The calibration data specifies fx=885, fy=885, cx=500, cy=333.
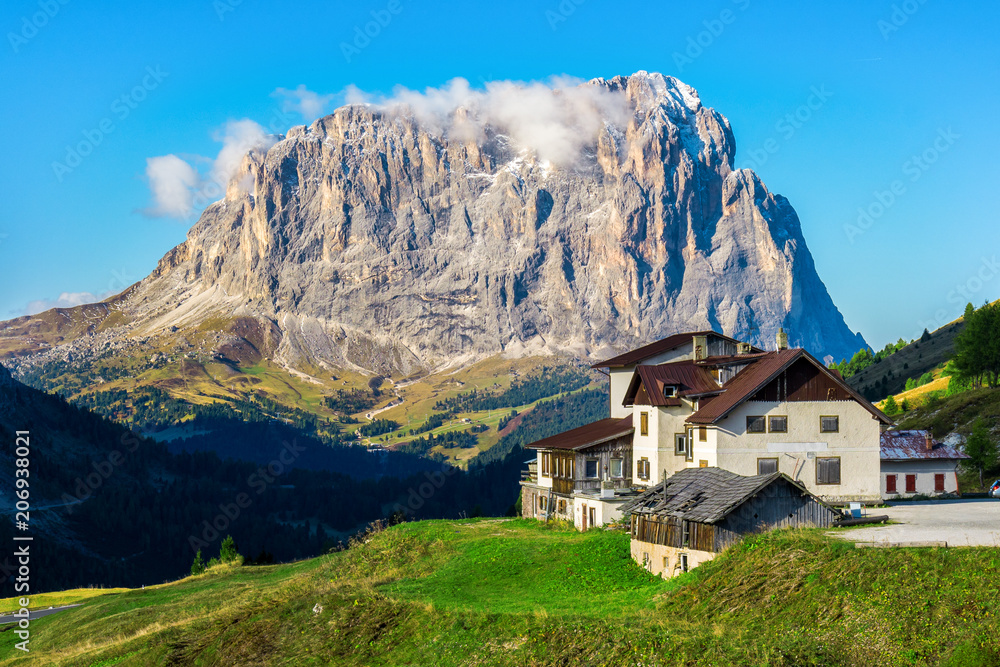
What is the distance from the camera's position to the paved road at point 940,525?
3319 cm

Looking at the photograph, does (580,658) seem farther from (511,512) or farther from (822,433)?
(511,512)

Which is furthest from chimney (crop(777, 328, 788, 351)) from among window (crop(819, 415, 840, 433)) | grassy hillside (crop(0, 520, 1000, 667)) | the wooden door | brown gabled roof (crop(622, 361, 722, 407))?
grassy hillside (crop(0, 520, 1000, 667))

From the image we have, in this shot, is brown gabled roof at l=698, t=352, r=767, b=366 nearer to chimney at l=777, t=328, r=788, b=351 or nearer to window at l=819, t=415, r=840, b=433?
chimney at l=777, t=328, r=788, b=351

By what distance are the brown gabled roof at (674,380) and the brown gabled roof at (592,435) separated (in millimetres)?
3362

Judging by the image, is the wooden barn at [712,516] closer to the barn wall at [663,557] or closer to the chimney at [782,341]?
the barn wall at [663,557]

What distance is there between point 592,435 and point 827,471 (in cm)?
1602

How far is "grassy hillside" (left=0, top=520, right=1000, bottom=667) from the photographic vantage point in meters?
24.2

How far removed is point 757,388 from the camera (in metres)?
50.8

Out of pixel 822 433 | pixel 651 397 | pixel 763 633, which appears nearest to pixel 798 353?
pixel 822 433

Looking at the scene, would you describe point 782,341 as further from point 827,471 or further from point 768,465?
point 768,465

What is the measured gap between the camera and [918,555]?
28.1 m

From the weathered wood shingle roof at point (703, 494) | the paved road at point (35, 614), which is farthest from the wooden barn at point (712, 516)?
the paved road at point (35, 614)

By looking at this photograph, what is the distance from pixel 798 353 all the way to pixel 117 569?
594 ft

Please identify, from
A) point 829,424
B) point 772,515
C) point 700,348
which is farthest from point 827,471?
point 772,515
